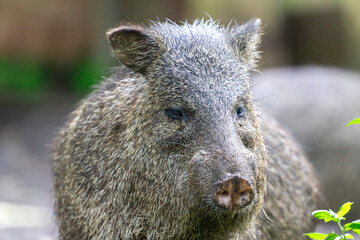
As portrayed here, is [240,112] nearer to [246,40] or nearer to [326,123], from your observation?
[246,40]

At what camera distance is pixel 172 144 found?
4.58m

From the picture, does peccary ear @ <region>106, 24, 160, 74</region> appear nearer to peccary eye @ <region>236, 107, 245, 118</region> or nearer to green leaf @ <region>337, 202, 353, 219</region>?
peccary eye @ <region>236, 107, 245, 118</region>

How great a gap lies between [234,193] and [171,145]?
2.46 ft

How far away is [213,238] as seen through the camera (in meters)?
4.79

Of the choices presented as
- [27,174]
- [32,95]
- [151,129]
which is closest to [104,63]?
[32,95]

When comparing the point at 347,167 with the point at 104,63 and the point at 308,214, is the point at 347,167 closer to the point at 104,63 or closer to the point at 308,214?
the point at 308,214

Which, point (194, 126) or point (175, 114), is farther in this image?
point (175, 114)

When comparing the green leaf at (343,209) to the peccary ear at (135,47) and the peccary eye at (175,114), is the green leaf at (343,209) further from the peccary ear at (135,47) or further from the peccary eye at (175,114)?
the peccary ear at (135,47)

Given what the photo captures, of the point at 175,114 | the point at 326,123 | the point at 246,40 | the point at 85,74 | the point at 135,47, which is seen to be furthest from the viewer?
the point at 85,74

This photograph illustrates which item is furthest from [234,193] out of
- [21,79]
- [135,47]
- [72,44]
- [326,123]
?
[72,44]

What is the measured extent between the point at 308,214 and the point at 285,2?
42.9ft

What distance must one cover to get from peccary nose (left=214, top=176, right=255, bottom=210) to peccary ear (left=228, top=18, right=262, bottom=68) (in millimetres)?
1420

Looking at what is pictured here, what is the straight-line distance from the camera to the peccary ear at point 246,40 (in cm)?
517

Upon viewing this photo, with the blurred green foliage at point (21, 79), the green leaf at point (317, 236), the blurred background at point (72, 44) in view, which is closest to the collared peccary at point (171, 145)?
the green leaf at point (317, 236)
